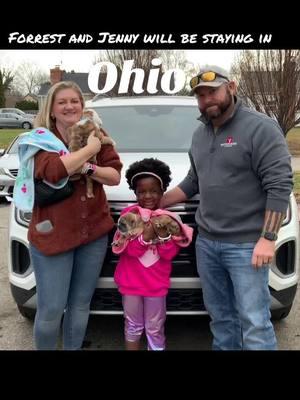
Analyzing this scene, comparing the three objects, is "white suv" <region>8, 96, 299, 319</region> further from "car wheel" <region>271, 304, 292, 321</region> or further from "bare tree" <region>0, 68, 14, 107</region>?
"bare tree" <region>0, 68, 14, 107</region>

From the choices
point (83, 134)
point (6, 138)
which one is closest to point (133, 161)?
point (83, 134)

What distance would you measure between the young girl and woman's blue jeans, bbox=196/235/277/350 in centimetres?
23

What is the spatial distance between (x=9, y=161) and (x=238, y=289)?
728 cm

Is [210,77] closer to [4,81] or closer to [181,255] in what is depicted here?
[181,255]

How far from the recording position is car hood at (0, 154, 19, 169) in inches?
349

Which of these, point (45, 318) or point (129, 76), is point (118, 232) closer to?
point (45, 318)

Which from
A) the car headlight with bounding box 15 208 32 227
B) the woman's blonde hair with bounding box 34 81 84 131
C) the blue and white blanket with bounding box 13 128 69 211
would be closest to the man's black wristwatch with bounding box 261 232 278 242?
the blue and white blanket with bounding box 13 128 69 211

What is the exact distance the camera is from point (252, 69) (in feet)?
51.8

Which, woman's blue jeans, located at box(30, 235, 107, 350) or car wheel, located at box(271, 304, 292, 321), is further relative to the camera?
car wheel, located at box(271, 304, 292, 321)

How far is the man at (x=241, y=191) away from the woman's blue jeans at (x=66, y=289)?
696 millimetres

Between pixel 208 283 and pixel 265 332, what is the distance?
1.42ft

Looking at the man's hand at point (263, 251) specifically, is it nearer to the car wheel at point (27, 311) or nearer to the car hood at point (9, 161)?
the car wheel at point (27, 311)
